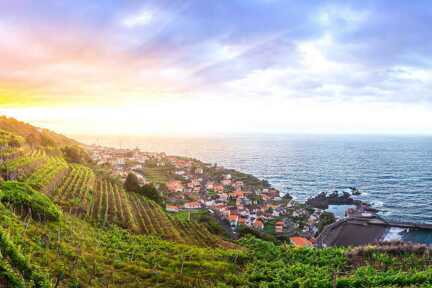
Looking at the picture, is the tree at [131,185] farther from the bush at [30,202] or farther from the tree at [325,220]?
the bush at [30,202]

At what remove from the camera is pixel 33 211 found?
17.1 m

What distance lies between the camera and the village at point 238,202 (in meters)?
44.0

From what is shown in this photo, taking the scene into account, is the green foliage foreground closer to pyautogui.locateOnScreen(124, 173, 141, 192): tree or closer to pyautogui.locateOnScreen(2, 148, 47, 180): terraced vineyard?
pyautogui.locateOnScreen(2, 148, 47, 180): terraced vineyard

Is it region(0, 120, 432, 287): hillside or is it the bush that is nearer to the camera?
region(0, 120, 432, 287): hillside

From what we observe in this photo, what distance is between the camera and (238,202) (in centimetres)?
5819

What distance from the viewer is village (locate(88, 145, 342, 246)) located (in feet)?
144

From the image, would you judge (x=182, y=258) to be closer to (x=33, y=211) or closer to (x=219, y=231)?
(x=33, y=211)

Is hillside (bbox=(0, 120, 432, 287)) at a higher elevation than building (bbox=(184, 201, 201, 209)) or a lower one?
higher

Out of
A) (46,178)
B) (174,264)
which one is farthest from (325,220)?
(174,264)

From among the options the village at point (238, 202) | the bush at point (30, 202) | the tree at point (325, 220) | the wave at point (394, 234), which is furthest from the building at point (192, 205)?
the bush at point (30, 202)

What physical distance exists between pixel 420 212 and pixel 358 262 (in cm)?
4114

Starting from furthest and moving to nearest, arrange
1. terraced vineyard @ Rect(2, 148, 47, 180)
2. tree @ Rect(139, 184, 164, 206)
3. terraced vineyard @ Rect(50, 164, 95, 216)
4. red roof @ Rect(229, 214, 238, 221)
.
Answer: red roof @ Rect(229, 214, 238, 221)
tree @ Rect(139, 184, 164, 206)
terraced vineyard @ Rect(2, 148, 47, 180)
terraced vineyard @ Rect(50, 164, 95, 216)

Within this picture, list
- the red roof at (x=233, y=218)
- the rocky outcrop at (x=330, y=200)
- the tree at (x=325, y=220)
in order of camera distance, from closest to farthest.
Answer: the tree at (x=325, y=220), the red roof at (x=233, y=218), the rocky outcrop at (x=330, y=200)

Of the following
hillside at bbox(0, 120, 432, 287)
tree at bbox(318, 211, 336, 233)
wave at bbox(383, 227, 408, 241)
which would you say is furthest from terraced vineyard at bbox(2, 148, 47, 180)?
tree at bbox(318, 211, 336, 233)
